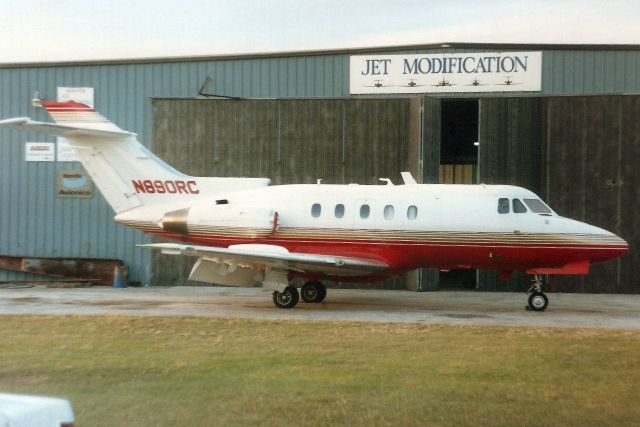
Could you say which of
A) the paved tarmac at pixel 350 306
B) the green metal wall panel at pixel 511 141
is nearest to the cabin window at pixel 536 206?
the paved tarmac at pixel 350 306

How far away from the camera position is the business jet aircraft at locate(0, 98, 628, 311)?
18.3 meters

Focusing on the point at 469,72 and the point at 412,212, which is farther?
the point at 469,72

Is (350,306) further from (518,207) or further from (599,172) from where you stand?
(599,172)

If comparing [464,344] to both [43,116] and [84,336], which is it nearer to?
[84,336]

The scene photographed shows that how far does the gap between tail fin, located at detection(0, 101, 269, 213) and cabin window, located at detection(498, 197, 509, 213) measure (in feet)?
20.8

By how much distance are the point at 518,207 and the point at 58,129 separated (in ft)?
39.4

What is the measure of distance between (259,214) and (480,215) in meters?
5.52

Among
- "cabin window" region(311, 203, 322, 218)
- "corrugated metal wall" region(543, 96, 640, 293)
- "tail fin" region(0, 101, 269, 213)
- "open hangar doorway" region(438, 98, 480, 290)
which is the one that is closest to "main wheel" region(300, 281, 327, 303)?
"cabin window" region(311, 203, 322, 218)

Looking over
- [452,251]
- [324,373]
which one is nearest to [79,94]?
[452,251]

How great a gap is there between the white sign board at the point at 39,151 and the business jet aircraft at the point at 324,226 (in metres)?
5.88

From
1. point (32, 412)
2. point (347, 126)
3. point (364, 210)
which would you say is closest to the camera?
point (32, 412)

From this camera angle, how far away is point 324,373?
10.5 m

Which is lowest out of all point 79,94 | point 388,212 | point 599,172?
point 388,212

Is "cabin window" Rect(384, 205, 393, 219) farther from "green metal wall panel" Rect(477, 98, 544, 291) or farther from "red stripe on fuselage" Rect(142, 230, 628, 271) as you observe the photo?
"green metal wall panel" Rect(477, 98, 544, 291)
